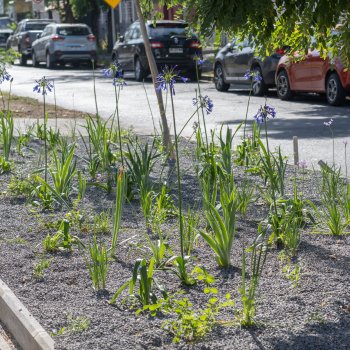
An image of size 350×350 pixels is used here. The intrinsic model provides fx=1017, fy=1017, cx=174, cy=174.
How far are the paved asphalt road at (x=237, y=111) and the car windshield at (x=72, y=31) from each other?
39.3ft

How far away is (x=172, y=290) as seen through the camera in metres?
5.59

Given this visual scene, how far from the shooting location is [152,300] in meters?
5.21

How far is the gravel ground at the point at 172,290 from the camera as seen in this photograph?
4730 millimetres

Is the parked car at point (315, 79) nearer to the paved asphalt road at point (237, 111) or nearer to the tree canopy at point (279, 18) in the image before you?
the paved asphalt road at point (237, 111)

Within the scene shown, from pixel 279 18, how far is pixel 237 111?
12.6 meters

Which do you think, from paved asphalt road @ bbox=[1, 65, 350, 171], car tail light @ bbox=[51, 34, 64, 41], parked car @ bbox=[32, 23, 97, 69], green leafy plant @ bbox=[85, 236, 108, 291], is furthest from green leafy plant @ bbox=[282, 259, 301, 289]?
car tail light @ bbox=[51, 34, 64, 41]

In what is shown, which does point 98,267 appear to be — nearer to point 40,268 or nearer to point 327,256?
point 40,268

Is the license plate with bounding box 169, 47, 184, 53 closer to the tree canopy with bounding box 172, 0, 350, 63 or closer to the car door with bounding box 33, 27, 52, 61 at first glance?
the car door with bounding box 33, 27, 52, 61

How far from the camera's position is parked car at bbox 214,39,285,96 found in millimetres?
22219

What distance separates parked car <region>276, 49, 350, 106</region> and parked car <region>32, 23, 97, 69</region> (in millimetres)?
19724

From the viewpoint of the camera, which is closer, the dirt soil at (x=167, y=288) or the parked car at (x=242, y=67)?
the dirt soil at (x=167, y=288)

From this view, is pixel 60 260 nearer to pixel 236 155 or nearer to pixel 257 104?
pixel 236 155

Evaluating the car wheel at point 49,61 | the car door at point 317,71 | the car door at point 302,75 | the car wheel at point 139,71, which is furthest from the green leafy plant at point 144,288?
the car wheel at point 49,61

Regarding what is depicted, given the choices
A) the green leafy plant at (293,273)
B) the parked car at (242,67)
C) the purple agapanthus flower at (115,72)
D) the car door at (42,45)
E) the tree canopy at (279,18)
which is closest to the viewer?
the tree canopy at (279,18)
